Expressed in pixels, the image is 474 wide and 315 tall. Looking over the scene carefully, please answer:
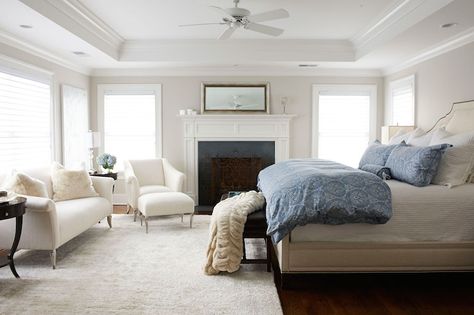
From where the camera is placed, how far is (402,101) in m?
6.28

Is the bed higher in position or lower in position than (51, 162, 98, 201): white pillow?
lower

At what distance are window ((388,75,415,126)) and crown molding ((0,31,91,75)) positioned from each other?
17.2 ft

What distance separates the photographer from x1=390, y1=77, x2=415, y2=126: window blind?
5918 mm

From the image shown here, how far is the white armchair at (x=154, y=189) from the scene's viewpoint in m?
5.01

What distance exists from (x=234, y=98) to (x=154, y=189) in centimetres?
226

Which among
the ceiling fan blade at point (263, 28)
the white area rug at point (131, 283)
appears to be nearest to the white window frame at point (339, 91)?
the ceiling fan blade at point (263, 28)

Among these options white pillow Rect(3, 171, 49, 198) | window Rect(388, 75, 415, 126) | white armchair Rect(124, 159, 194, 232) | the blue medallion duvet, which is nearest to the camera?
the blue medallion duvet

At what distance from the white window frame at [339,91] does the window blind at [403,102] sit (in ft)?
1.34

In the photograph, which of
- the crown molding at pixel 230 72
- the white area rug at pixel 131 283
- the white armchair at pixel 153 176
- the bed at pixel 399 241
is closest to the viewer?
the white area rug at pixel 131 283

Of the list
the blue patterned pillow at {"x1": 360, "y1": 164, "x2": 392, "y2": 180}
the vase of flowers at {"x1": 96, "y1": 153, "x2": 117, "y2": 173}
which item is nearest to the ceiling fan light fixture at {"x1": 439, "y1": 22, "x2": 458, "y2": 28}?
the blue patterned pillow at {"x1": 360, "y1": 164, "x2": 392, "y2": 180}

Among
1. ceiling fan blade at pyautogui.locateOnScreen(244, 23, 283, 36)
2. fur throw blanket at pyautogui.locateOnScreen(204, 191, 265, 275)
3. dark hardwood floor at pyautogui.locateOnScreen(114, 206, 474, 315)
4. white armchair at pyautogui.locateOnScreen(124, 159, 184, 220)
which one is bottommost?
dark hardwood floor at pyautogui.locateOnScreen(114, 206, 474, 315)

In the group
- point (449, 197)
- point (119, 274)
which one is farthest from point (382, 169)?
point (119, 274)

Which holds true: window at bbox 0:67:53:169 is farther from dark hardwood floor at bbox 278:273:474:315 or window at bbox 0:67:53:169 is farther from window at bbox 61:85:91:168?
dark hardwood floor at bbox 278:273:474:315

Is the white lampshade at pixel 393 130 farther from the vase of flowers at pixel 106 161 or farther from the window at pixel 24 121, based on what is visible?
the window at pixel 24 121
